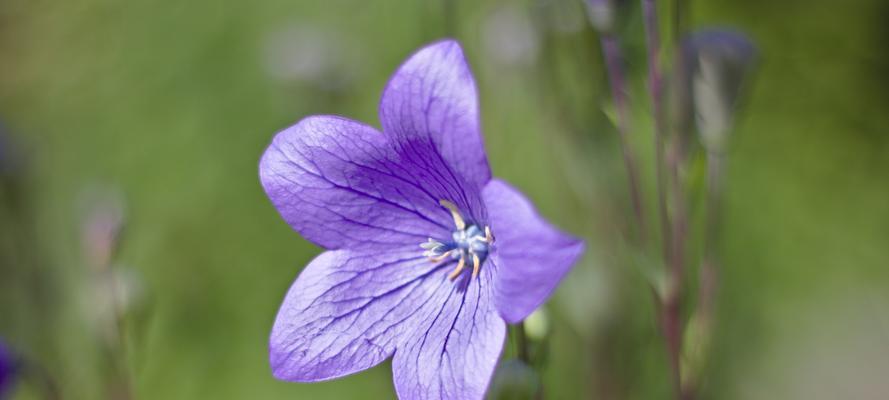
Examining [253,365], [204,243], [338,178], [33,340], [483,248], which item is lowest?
[253,365]

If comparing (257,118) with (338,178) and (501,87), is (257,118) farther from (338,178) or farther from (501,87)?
(338,178)

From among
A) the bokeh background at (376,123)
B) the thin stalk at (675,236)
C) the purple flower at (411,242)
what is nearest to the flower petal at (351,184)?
the purple flower at (411,242)

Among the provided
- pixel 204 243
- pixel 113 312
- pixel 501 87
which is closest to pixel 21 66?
pixel 204 243

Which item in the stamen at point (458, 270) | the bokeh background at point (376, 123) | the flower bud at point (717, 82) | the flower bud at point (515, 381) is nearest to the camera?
the flower bud at point (515, 381)

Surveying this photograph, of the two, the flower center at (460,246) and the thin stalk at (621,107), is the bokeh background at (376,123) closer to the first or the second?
the thin stalk at (621,107)

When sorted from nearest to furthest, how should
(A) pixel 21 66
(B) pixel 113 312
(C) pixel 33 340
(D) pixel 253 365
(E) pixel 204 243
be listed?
(B) pixel 113 312 < (C) pixel 33 340 < (D) pixel 253 365 < (E) pixel 204 243 < (A) pixel 21 66

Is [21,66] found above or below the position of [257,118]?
above

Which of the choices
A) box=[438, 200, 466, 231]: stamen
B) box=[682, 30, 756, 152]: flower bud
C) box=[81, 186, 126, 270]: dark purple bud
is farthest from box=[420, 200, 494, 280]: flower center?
box=[81, 186, 126, 270]: dark purple bud

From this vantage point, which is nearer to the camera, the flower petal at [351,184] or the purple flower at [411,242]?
the purple flower at [411,242]
